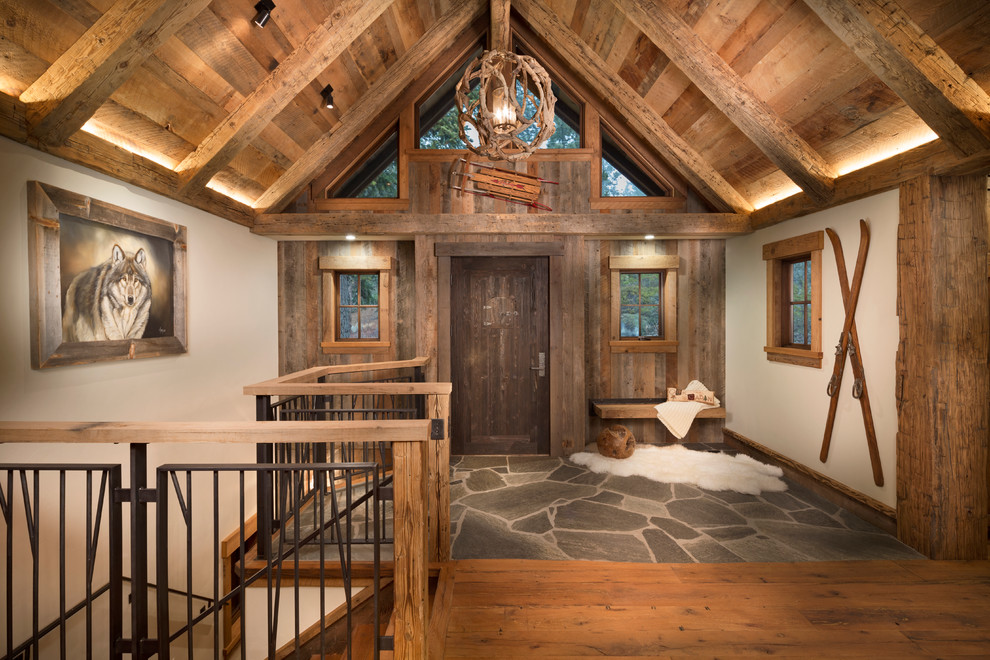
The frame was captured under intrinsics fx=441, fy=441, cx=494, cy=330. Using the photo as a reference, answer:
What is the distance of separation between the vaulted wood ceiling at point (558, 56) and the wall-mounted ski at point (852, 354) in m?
0.42

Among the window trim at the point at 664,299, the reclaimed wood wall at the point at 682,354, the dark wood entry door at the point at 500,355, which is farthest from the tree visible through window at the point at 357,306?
the window trim at the point at 664,299

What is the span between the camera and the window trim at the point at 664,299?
17.3ft

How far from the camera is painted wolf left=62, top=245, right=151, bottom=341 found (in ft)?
8.88

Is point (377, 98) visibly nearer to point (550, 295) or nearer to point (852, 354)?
point (550, 295)

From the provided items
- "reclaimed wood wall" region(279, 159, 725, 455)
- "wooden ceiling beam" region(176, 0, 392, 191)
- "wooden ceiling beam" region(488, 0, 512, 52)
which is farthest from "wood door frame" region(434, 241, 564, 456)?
"wooden ceiling beam" region(176, 0, 392, 191)

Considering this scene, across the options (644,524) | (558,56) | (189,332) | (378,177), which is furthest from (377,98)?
(644,524)

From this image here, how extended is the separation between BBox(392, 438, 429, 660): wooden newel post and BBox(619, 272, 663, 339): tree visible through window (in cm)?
410

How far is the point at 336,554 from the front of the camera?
288 centimetres

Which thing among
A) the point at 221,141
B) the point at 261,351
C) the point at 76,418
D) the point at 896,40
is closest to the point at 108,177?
the point at 221,141

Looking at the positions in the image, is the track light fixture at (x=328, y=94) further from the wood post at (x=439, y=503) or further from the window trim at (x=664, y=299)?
the window trim at (x=664, y=299)

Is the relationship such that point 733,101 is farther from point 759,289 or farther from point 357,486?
point 357,486

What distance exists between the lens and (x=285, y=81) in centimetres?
343

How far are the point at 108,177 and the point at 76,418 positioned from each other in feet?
5.28

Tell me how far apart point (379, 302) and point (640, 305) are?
3.19 metres
